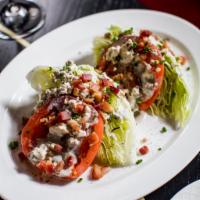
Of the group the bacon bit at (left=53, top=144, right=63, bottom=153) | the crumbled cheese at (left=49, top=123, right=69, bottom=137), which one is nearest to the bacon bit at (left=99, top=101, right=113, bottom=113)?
the crumbled cheese at (left=49, top=123, right=69, bottom=137)

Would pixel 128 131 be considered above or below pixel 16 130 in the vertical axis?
above

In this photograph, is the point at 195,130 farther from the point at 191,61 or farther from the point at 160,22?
the point at 160,22

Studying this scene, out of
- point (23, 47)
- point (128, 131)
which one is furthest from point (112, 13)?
point (128, 131)

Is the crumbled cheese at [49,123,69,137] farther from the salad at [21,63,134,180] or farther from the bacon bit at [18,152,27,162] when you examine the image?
the bacon bit at [18,152,27,162]

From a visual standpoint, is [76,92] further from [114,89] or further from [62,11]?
[62,11]

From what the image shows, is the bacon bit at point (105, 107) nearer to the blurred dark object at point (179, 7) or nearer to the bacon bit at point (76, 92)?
the bacon bit at point (76, 92)

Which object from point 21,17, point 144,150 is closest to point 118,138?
point 144,150
